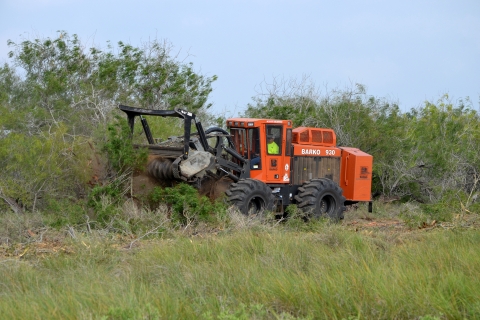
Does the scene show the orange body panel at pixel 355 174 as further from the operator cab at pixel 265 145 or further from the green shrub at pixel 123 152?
the green shrub at pixel 123 152

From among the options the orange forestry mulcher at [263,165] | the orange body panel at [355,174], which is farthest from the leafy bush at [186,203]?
the orange body panel at [355,174]

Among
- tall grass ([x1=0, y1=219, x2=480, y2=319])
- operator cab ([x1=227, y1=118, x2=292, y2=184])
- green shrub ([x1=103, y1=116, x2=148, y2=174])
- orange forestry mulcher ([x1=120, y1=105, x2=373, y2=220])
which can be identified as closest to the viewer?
tall grass ([x1=0, y1=219, x2=480, y2=319])

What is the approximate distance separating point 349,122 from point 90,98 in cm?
950

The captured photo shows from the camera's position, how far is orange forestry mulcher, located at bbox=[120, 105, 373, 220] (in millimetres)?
14906

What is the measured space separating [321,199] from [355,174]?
1.82 metres

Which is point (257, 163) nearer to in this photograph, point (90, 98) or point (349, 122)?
point (349, 122)

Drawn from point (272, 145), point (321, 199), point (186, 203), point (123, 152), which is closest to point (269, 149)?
point (272, 145)

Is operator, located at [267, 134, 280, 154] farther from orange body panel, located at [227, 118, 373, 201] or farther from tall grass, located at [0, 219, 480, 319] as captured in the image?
tall grass, located at [0, 219, 480, 319]

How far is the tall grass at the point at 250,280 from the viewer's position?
729cm

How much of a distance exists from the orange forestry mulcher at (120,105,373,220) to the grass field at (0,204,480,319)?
310cm

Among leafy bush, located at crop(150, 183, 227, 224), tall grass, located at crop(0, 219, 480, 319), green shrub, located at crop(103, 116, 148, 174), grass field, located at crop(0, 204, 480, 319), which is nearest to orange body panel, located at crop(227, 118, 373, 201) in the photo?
leafy bush, located at crop(150, 183, 227, 224)

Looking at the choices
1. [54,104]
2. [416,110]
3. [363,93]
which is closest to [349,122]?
[363,93]

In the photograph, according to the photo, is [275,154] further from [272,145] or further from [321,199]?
[321,199]

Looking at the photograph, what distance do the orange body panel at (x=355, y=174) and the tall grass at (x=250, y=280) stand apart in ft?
24.1
